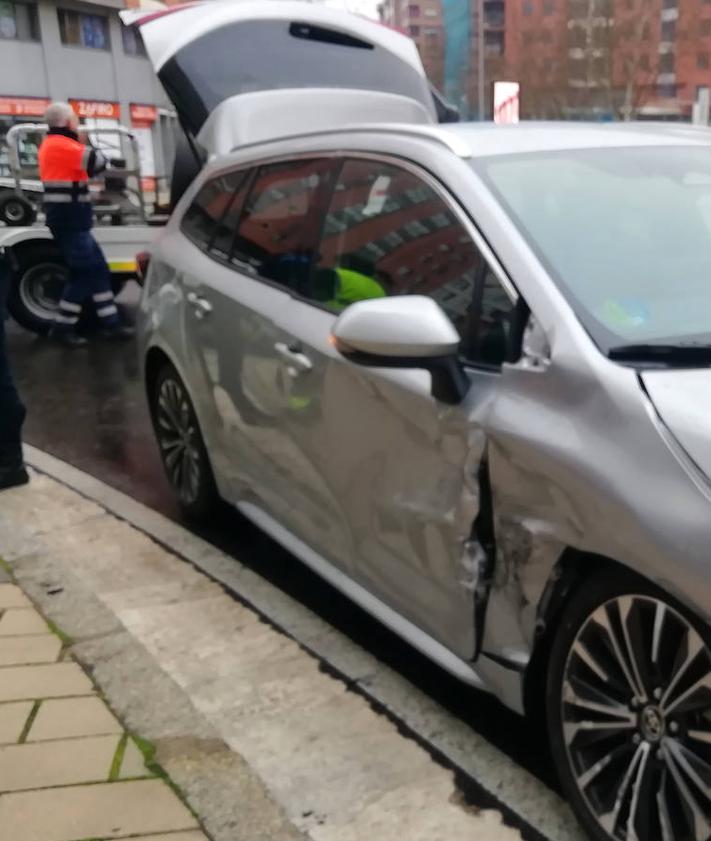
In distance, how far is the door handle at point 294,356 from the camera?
3.31m

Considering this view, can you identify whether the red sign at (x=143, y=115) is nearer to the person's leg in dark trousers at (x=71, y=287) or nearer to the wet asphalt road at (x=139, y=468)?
the wet asphalt road at (x=139, y=468)

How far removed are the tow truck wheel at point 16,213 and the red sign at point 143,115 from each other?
36277mm

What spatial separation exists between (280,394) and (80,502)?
177 centimetres

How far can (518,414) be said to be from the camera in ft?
8.11

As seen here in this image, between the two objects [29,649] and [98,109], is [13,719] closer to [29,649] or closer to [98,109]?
[29,649]

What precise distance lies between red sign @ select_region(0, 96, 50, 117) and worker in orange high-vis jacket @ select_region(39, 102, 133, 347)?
108ft

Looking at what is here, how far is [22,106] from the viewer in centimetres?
3966

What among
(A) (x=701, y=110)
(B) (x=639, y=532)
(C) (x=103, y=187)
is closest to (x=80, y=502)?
(B) (x=639, y=532)

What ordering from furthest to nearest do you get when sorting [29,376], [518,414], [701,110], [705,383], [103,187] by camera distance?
[701,110], [103,187], [29,376], [518,414], [705,383]

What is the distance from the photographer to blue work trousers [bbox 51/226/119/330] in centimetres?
871

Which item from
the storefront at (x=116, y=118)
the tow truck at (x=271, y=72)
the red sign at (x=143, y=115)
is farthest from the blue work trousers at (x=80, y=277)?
the red sign at (x=143, y=115)

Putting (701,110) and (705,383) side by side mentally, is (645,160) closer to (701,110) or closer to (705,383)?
(705,383)

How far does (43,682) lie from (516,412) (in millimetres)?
1658

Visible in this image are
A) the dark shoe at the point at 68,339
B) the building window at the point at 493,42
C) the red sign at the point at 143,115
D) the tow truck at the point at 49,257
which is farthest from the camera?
the building window at the point at 493,42
